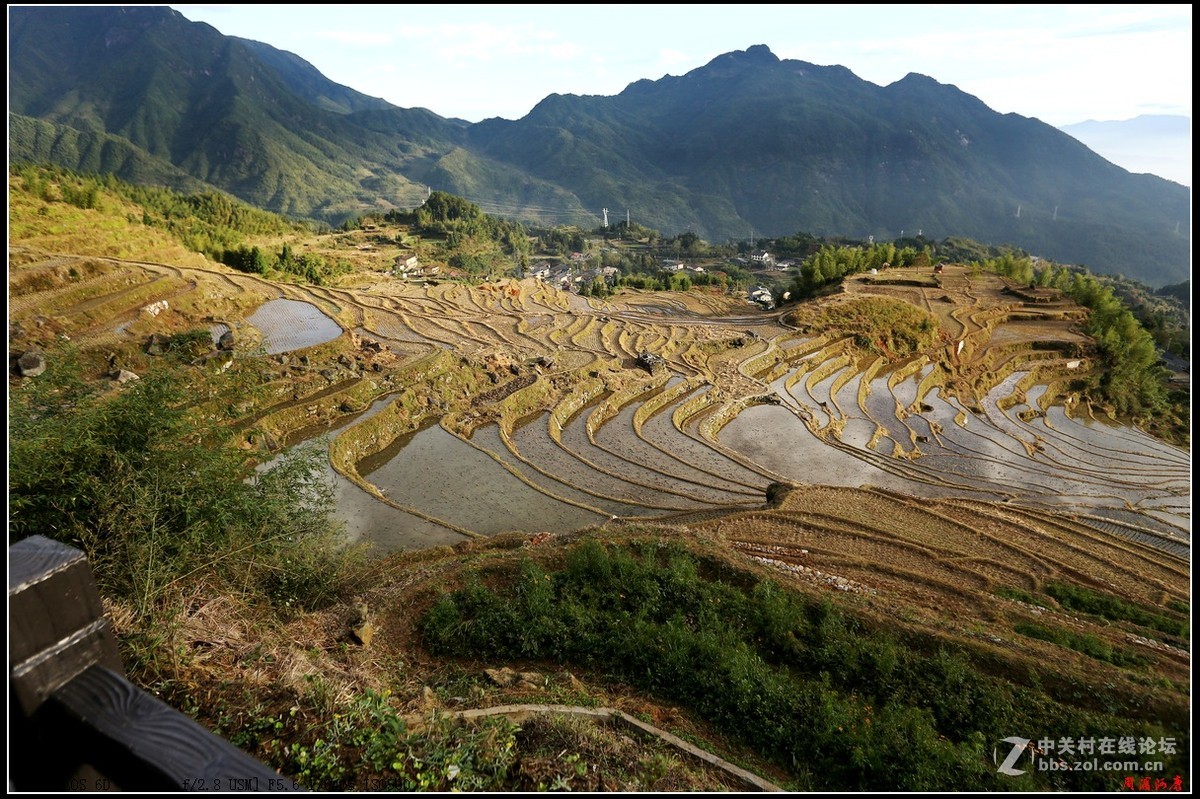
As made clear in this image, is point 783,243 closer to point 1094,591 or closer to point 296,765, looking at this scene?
point 1094,591

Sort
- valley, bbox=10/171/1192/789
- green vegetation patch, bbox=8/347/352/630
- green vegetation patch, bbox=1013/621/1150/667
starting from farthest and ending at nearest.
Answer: green vegetation patch, bbox=1013/621/1150/667 → valley, bbox=10/171/1192/789 → green vegetation patch, bbox=8/347/352/630

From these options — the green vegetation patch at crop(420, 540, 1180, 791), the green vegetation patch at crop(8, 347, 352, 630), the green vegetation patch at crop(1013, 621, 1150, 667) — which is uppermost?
the green vegetation patch at crop(8, 347, 352, 630)

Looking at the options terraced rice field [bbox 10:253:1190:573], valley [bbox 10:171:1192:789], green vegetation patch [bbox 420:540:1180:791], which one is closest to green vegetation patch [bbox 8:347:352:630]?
valley [bbox 10:171:1192:789]

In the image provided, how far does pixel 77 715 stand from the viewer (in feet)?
5.04

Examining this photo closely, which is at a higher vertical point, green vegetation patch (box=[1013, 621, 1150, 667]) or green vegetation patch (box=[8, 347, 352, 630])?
green vegetation patch (box=[8, 347, 352, 630])

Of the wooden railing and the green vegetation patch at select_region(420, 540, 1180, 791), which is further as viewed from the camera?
the green vegetation patch at select_region(420, 540, 1180, 791)

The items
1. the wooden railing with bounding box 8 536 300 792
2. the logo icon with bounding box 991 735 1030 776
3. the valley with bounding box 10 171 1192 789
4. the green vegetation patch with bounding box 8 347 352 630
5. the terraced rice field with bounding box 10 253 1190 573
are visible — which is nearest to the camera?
the wooden railing with bounding box 8 536 300 792

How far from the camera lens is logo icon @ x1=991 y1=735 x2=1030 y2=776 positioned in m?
5.23

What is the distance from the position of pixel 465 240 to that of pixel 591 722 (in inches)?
3012

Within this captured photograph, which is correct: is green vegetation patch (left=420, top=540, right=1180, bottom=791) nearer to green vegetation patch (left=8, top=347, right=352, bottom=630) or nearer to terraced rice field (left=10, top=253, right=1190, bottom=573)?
green vegetation patch (left=8, top=347, right=352, bottom=630)

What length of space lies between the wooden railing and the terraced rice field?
417 inches

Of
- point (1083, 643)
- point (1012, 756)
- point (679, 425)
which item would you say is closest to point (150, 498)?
point (1012, 756)

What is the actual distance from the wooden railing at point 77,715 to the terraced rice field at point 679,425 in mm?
10586

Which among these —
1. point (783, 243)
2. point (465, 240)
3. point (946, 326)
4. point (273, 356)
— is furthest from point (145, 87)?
point (946, 326)
